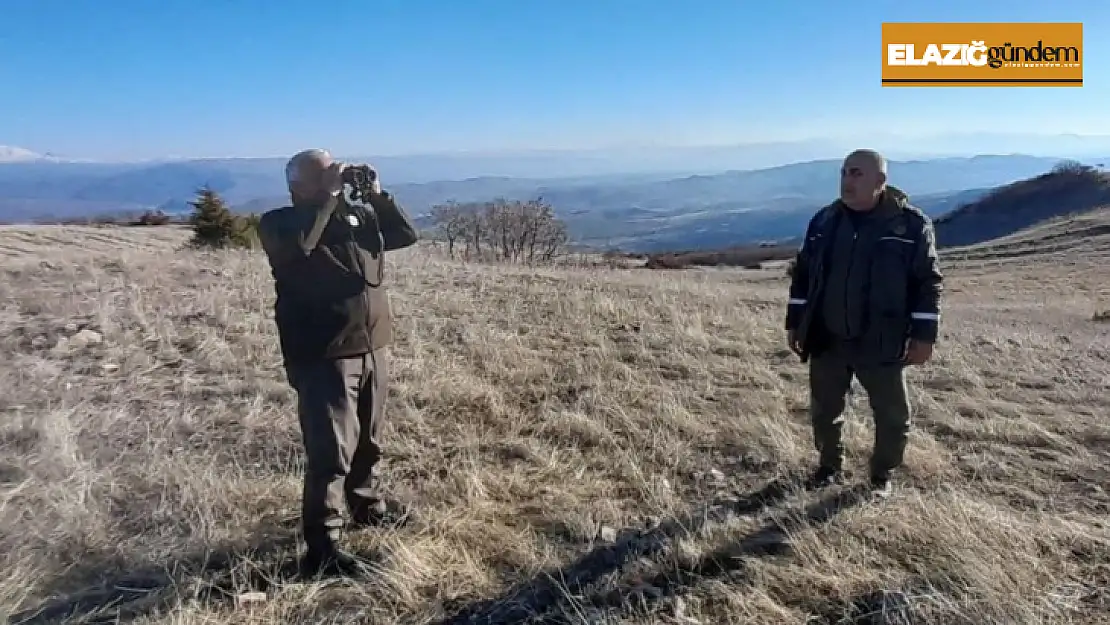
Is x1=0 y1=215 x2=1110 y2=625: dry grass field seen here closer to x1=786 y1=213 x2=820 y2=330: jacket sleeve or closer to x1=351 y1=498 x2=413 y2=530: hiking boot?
x1=351 y1=498 x2=413 y2=530: hiking boot

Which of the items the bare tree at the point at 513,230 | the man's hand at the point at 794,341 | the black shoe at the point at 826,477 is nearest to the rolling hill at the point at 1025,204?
the bare tree at the point at 513,230

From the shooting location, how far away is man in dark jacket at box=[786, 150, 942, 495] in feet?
10.0

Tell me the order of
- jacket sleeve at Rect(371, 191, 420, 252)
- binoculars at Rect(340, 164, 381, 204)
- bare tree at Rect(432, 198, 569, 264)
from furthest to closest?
bare tree at Rect(432, 198, 569, 264)
jacket sleeve at Rect(371, 191, 420, 252)
binoculars at Rect(340, 164, 381, 204)

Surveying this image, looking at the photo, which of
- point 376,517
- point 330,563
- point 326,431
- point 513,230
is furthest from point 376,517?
point 513,230

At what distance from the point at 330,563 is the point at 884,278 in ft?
8.81

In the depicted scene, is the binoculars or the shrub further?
the shrub

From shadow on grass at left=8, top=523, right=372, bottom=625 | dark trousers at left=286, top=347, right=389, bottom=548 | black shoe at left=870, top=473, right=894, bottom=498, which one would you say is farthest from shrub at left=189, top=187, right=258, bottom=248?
black shoe at left=870, top=473, right=894, bottom=498

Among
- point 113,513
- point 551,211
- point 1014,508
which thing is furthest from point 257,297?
point 551,211

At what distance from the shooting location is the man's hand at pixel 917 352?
3041mm

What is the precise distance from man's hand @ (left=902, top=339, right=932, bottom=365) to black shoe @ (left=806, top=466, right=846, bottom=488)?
2.43ft

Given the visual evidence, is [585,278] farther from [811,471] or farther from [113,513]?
[113,513]

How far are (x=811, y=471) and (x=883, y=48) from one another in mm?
13454

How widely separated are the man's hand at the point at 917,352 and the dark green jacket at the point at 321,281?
241 cm

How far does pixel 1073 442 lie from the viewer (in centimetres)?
424
